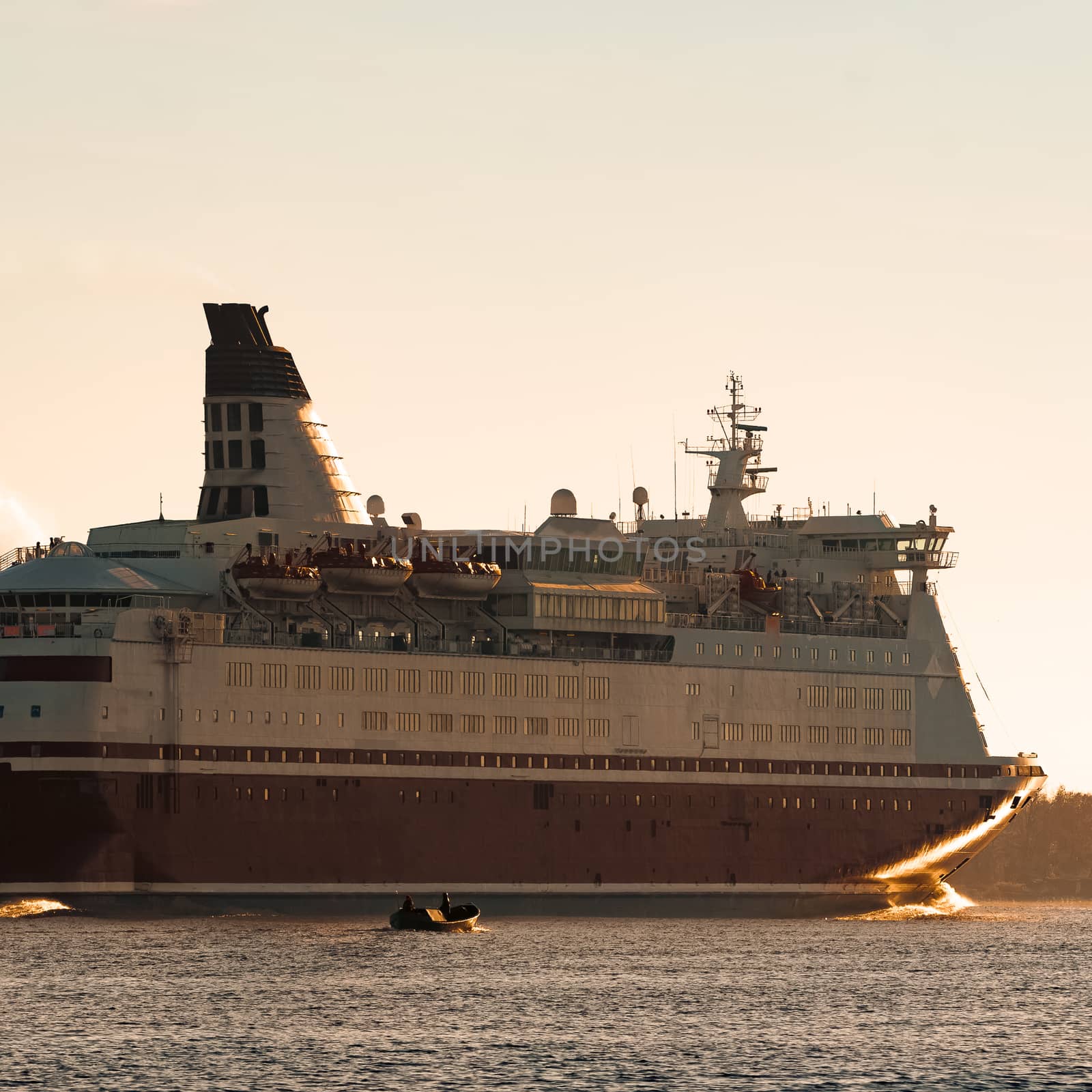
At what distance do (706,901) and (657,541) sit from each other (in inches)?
620

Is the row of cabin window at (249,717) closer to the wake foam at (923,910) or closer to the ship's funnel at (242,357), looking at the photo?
the ship's funnel at (242,357)

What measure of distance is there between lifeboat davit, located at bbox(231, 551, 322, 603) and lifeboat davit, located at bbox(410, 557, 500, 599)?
5.44m

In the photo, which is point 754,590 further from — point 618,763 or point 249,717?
point 249,717

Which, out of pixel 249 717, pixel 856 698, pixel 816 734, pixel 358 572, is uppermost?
pixel 358 572

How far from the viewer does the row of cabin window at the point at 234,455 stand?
10844 centimetres

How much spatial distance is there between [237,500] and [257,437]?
2486 mm

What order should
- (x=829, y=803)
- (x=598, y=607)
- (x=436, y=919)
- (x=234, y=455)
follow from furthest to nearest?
(x=829, y=803) < (x=598, y=607) < (x=234, y=455) < (x=436, y=919)

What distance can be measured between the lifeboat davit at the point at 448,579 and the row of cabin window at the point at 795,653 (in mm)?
10168

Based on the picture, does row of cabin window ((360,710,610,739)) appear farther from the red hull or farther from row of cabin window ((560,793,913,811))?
row of cabin window ((560,793,913,811))

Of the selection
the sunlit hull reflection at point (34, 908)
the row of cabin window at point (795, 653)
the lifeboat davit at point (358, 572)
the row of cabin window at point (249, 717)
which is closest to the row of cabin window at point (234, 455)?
the lifeboat davit at point (358, 572)

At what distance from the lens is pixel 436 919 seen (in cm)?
9881

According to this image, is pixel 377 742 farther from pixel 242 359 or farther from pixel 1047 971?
pixel 1047 971

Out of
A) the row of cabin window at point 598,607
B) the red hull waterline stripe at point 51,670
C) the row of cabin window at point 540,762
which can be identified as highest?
the row of cabin window at point 598,607

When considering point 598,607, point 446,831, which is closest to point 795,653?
point 598,607
